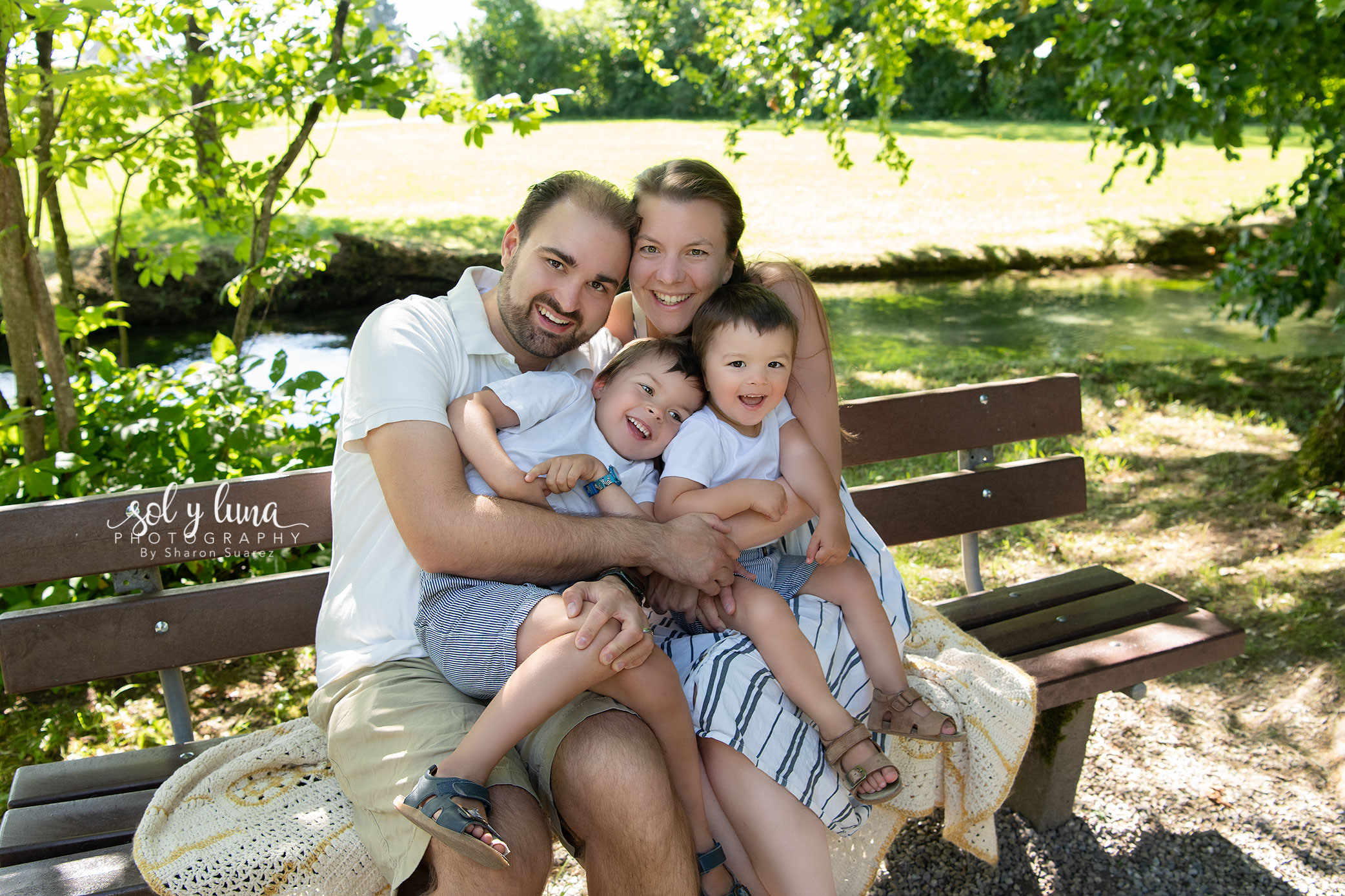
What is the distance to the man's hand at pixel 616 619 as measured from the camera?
1.89 meters

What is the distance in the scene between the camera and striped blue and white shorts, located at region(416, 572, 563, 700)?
2004 millimetres

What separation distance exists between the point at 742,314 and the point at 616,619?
85 cm

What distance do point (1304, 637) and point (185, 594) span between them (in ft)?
11.8

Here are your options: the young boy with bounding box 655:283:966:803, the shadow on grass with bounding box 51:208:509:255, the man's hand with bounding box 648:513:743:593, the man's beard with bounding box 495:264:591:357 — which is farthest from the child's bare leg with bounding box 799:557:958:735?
the shadow on grass with bounding box 51:208:509:255

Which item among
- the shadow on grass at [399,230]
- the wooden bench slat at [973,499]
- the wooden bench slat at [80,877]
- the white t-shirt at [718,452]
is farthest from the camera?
the shadow on grass at [399,230]

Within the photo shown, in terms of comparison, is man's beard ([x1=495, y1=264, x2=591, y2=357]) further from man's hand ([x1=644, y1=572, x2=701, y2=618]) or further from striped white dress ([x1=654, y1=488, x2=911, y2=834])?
striped white dress ([x1=654, y1=488, x2=911, y2=834])

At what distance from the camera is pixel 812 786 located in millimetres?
2057

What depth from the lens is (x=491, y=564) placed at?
2.12m

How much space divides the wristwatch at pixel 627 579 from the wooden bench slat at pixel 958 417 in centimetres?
93

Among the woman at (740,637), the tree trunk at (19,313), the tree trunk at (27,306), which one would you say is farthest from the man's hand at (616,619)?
the tree trunk at (27,306)

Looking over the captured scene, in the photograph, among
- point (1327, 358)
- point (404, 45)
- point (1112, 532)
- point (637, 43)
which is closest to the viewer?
point (404, 45)

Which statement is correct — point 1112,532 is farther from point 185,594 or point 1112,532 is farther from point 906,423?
point 185,594

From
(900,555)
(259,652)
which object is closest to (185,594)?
(259,652)

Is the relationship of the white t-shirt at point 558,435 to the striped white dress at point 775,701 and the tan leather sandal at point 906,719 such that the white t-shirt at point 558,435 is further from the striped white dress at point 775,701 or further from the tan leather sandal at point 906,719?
the tan leather sandal at point 906,719
